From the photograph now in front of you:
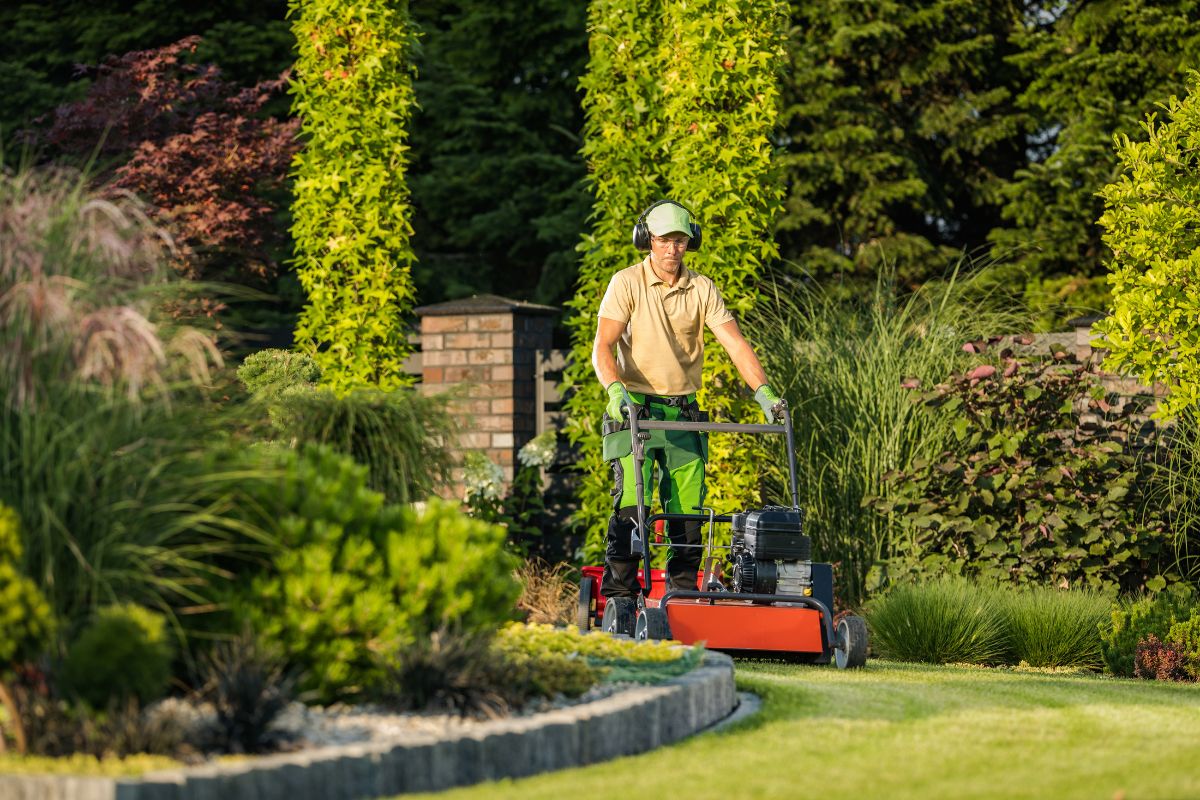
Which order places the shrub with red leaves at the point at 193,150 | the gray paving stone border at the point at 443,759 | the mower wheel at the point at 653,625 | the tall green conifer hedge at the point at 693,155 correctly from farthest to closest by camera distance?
the shrub with red leaves at the point at 193,150 < the tall green conifer hedge at the point at 693,155 < the mower wheel at the point at 653,625 < the gray paving stone border at the point at 443,759

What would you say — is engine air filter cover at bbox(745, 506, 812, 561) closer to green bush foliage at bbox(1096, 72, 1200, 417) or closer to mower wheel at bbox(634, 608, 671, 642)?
mower wheel at bbox(634, 608, 671, 642)

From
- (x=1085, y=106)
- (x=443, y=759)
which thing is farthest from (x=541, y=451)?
(x=1085, y=106)

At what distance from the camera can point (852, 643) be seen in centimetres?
698

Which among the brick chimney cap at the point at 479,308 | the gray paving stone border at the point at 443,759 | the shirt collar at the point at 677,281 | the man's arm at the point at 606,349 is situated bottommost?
the gray paving stone border at the point at 443,759

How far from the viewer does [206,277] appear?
1464cm

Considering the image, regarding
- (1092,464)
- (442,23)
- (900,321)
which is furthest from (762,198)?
(442,23)

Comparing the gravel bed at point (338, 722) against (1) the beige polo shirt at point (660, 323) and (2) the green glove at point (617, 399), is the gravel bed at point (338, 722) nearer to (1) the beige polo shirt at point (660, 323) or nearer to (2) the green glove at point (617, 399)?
(2) the green glove at point (617, 399)

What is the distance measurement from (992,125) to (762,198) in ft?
29.8

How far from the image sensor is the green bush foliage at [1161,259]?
8.48 meters

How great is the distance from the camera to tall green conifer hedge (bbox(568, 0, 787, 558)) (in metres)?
10.1

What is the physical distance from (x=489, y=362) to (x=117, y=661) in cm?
740

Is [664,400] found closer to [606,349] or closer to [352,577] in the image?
[606,349]

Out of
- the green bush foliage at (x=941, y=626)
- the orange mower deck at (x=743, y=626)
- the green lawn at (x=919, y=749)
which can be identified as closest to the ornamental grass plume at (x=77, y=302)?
the green lawn at (x=919, y=749)

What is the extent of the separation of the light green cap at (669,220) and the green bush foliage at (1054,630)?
252 cm
